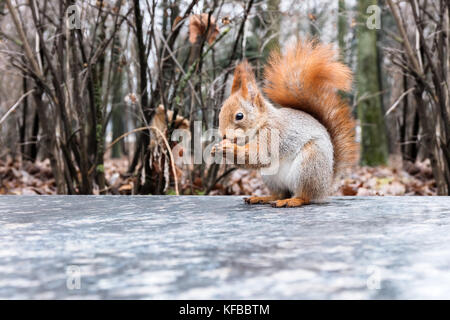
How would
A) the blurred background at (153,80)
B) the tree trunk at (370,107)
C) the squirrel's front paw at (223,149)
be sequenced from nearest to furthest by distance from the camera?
1. the squirrel's front paw at (223,149)
2. the blurred background at (153,80)
3. the tree trunk at (370,107)

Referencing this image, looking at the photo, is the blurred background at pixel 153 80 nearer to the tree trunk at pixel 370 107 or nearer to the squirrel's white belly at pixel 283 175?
the squirrel's white belly at pixel 283 175

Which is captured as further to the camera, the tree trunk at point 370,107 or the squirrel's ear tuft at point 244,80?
the tree trunk at point 370,107

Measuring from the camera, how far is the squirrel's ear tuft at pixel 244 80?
49.8 inches

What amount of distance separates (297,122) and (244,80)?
0.62ft

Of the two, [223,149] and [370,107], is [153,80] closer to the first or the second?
[223,149]

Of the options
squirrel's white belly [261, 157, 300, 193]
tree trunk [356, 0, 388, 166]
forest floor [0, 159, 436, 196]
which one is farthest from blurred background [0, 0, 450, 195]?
tree trunk [356, 0, 388, 166]

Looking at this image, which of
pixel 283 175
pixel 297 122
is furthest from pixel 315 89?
pixel 283 175

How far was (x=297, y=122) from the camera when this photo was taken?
1295mm

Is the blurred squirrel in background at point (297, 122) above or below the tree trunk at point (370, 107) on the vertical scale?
below

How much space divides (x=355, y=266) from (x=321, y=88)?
924mm

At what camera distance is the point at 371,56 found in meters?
5.55

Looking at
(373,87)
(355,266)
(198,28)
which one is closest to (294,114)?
(198,28)

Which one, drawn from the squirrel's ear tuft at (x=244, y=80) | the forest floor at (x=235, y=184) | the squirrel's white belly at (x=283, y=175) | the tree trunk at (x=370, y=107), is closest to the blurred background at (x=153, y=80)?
the forest floor at (x=235, y=184)
